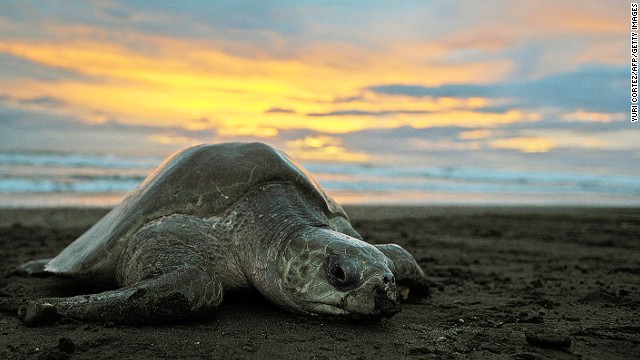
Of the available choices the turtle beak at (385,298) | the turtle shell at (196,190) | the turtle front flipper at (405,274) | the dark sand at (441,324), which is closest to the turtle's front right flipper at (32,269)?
the dark sand at (441,324)

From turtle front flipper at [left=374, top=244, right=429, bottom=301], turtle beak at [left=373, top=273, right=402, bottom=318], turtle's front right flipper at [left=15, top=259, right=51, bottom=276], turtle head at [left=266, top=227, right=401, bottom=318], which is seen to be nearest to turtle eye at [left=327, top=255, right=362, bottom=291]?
turtle head at [left=266, top=227, right=401, bottom=318]

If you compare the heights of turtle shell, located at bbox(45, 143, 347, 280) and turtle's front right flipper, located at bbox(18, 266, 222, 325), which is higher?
turtle shell, located at bbox(45, 143, 347, 280)

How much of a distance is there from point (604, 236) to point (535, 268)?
384 cm

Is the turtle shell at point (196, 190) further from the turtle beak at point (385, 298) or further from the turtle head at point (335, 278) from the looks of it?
the turtle beak at point (385, 298)

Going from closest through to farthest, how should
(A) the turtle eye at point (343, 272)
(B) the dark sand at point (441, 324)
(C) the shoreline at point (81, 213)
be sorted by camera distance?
1. (B) the dark sand at point (441, 324)
2. (A) the turtle eye at point (343, 272)
3. (C) the shoreline at point (81, 213)

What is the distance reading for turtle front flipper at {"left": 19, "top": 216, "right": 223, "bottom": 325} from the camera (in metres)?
3.00

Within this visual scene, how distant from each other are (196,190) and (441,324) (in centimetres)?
194

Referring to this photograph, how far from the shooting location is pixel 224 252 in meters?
3.71

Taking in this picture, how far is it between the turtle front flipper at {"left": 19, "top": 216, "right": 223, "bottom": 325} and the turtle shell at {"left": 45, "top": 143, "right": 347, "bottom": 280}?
0.38 metres

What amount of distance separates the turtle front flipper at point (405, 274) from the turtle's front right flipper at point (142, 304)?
139 centimetres

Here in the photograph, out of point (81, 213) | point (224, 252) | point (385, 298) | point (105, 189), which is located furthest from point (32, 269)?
point (105, 189)

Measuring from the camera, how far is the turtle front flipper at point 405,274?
3902 mm

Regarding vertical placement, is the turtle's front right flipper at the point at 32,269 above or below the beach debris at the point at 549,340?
below

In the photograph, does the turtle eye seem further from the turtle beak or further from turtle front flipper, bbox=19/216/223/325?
turtle front flipper, bbox=19/216/223/325
